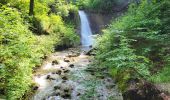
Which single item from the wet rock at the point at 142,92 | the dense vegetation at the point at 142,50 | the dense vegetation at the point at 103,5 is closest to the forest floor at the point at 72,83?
the dense vegetation at the point at 142,50

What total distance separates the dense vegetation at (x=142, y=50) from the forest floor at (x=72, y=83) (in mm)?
602

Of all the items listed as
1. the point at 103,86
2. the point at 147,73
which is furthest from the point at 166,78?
the point at 103,86

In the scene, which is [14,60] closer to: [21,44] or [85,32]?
[21,44]

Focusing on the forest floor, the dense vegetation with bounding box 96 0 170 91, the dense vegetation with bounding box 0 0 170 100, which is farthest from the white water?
the forest floor

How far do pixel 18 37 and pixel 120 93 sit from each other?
473 cm

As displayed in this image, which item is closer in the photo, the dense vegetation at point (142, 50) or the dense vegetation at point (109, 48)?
the dense vegetation at point (109, 48)

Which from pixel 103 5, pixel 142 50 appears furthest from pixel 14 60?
pixel 103 5

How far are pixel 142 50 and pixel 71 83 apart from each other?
11.2ft

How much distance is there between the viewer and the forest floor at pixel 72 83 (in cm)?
1073

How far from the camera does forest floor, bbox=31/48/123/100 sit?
10734 mm

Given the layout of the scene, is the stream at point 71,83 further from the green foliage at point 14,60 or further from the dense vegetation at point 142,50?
the green foliage at point 14,60

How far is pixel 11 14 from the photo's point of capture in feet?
42.6

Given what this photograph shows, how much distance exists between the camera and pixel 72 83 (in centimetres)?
1227

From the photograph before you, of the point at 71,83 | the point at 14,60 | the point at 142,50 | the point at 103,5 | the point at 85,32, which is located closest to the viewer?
the point at 14,60
